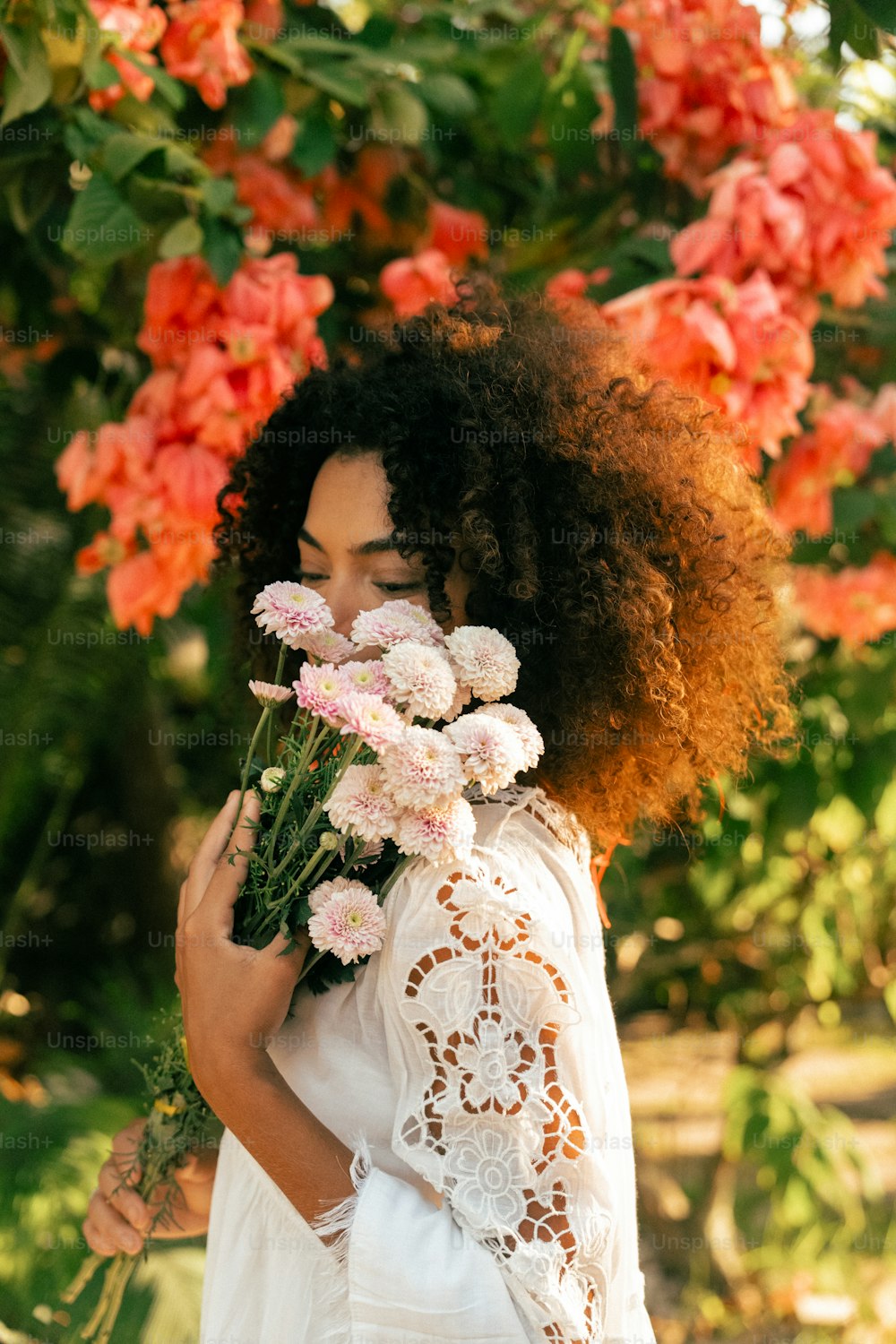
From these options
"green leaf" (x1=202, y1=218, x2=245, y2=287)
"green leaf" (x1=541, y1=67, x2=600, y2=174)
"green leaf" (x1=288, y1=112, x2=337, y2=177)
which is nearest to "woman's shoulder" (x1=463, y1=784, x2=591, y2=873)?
"green leaf" (x1=202, y1=218, x2=245, y2=287)

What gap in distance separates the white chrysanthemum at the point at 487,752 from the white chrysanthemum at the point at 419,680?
0.03 meters

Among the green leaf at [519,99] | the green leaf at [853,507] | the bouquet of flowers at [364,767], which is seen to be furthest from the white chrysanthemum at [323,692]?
the green leaf at [519,99]

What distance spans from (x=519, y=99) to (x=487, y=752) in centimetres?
144

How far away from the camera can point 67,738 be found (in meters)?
3.48

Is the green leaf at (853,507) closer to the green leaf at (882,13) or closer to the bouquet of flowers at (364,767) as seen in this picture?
the green leaf at (882,13)

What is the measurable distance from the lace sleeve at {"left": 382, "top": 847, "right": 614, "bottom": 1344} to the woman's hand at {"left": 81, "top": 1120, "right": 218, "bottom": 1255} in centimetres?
50

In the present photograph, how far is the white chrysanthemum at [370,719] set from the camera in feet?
3.59

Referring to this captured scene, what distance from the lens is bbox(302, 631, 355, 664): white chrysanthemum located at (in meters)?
1.25

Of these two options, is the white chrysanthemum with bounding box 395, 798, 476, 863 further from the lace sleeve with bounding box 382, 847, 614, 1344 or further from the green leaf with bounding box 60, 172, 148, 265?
the green leaf with bounding box 60, 172, 148, 265

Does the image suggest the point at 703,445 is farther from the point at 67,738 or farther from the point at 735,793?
the point at 67,738

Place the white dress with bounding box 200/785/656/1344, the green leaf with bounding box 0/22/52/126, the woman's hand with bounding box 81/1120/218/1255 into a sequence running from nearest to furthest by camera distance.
A: the white dress with bounding box 200/785/656/1344 < the woman's hand with bounding box 81/1120/218/1255 < the green leaf with bounding box 0/22/52/126

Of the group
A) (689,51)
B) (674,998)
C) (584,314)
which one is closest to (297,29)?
(689,51)

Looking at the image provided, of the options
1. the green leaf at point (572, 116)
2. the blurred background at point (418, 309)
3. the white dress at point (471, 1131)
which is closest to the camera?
the white dress at point (471, 1131)

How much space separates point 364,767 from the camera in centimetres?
113
